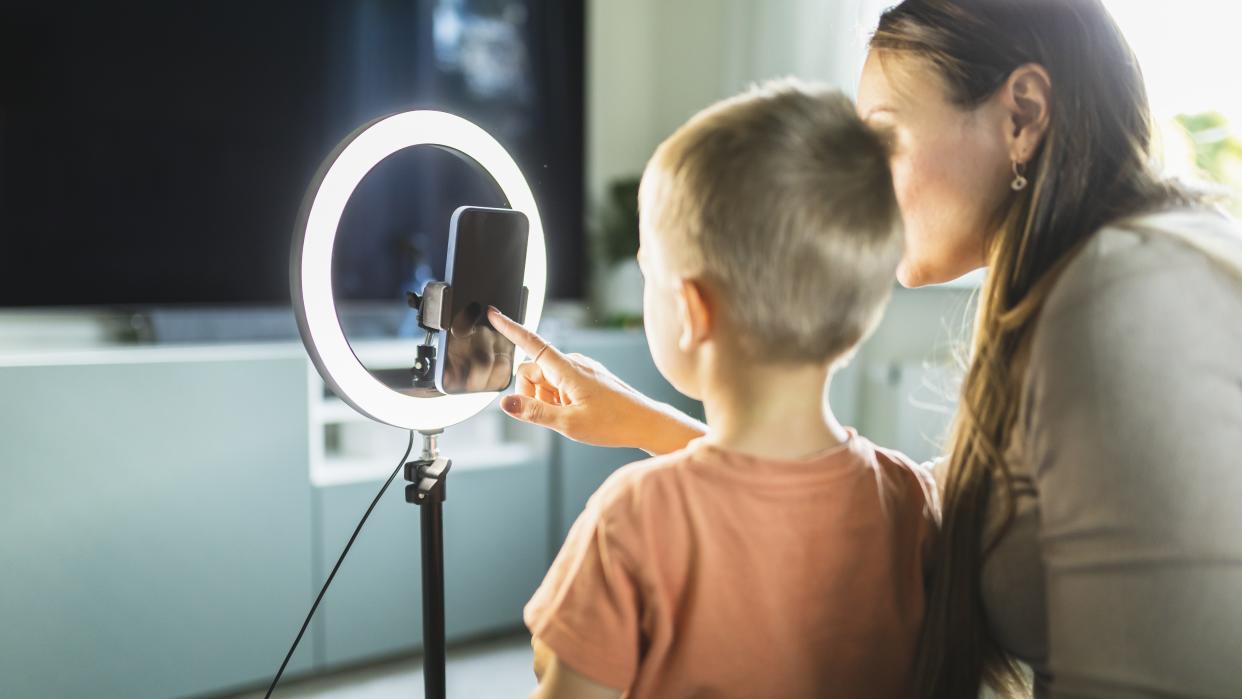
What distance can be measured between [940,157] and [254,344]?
1651 mm

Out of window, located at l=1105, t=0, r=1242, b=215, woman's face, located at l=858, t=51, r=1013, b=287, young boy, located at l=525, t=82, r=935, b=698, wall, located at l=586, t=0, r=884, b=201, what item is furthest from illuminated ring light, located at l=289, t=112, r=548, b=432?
wall, located at l=586, t=0, r=884, b=201

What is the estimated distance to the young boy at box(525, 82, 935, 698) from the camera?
0.61 m

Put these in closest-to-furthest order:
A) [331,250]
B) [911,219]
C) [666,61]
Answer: [331,250]
[911,219]
[666,61]

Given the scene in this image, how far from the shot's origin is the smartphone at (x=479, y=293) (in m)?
0.77

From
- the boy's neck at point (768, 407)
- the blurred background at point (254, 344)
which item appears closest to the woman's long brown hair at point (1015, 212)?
the boy's neck at point (768, 407)

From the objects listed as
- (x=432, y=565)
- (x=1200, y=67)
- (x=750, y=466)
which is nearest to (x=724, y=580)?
(x=750, y=466)

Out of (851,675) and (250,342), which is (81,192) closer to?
(250,342)

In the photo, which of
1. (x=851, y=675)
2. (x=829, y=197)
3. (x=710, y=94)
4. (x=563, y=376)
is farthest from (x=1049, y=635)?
(x=710, y=94)

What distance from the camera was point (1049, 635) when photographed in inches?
25.5

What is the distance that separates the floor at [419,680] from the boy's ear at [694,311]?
1.59 meters

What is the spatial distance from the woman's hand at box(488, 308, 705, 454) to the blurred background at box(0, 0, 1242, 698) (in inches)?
A: 29.0

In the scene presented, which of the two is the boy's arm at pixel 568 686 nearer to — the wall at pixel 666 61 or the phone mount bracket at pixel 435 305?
the phone mount bracket at pixel 435 305

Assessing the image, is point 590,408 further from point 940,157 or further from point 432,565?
point 940,157

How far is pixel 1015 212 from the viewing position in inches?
30.7
